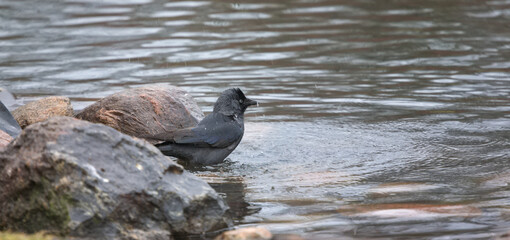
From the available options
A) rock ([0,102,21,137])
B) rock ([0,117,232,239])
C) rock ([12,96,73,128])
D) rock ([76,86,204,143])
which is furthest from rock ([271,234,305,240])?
rock ([12,96,73,128])

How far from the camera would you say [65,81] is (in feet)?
41.1

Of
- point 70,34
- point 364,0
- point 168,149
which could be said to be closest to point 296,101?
point 168,149

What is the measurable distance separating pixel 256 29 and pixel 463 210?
1076cm

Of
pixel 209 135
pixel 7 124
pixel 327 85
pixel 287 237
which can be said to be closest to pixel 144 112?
pixel 209 135

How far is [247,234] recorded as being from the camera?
5273 millimetres

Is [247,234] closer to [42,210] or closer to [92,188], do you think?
[92,188]

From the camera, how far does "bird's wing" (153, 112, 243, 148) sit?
7.90m

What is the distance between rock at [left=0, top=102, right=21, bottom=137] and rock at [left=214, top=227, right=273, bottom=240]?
11.1 ft

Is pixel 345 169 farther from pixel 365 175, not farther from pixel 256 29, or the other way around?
pixel 256 29

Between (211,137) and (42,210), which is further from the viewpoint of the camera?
(211,137)

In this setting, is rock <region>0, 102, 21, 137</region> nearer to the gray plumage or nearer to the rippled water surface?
the gray plumage

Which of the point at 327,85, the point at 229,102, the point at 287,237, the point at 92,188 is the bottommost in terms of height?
the point at 327,85

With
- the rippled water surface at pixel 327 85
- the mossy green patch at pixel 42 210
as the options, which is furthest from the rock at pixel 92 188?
the rippled water surface at pixel 327 85

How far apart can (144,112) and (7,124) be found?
4.90ft
